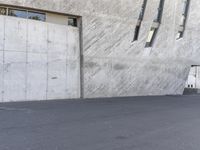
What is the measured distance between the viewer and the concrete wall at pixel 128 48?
2548 cm

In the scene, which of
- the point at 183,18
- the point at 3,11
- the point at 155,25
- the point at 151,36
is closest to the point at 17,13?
the point at 3,11

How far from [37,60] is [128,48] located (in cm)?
804

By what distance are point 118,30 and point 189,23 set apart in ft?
30.4

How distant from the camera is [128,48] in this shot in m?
28.5

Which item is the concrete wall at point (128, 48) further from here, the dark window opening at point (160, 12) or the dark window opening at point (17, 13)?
the dark window opening at point (17, 13)

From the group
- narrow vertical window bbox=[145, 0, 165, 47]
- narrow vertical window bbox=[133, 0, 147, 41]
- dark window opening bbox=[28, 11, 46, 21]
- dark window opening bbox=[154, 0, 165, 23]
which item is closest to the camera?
dark window opening bbox=[28, 11, 46, 21]

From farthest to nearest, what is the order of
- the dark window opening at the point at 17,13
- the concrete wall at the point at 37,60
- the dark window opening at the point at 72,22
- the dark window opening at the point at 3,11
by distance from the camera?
the dark window opening at the point at 72,22
the dark window opening at the point at 17,13
the dark window opening at the point at 3,11
the concrete wall at the point at 37,60

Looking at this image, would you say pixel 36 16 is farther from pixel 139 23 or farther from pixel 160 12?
pixel 160 12

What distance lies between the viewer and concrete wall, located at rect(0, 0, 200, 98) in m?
25.5

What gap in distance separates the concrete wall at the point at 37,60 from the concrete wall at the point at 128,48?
0.94m

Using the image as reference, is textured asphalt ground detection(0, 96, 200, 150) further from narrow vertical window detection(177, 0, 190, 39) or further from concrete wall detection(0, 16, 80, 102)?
narrow vertical window detection(177, 0, 190, 39)

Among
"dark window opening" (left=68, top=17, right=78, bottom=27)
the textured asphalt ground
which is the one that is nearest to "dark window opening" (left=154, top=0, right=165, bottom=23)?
"dark window opening" (left=68, top=17, right=78, bottom=27)

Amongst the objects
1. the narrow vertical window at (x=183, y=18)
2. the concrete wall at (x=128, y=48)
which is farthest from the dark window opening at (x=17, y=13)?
the narrow vertical window at (x=183, y=18)

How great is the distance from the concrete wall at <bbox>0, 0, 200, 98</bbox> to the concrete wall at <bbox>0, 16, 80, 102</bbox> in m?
0.94
